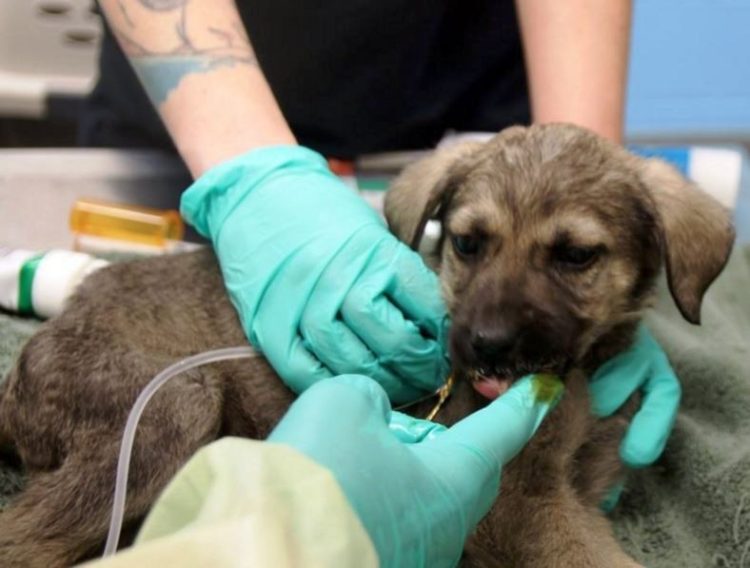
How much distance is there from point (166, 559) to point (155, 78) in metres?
1.38

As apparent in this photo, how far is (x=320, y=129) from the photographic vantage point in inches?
94.9

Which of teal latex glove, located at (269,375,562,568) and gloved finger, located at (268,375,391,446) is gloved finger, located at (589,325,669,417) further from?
gloved finger, located at (268,375,391,446)

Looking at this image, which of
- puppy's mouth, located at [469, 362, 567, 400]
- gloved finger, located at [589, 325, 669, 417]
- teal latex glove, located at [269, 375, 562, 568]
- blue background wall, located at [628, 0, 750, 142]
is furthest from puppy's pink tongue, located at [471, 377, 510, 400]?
blue background wall, located at [628, 0, 750, 142]

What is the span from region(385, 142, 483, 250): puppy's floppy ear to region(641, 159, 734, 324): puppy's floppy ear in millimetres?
356

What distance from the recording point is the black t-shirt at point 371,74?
227 cm

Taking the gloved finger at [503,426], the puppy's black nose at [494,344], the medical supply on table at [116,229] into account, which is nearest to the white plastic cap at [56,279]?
the medical supply on table at [116,229]

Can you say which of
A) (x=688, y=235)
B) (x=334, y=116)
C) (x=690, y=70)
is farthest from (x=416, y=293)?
(x=690, y=70)

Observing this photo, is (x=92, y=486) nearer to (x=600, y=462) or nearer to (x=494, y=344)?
(x=494, y=344)

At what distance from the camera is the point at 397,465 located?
34.1 inches

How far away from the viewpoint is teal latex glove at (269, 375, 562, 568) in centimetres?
80

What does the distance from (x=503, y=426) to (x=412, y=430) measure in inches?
4.4

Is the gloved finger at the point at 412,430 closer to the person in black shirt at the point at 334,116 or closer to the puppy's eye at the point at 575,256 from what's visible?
the person in black shirt at the point at 334,116

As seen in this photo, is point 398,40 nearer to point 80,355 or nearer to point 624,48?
point 624,48

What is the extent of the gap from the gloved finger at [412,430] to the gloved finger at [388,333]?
311 mm
